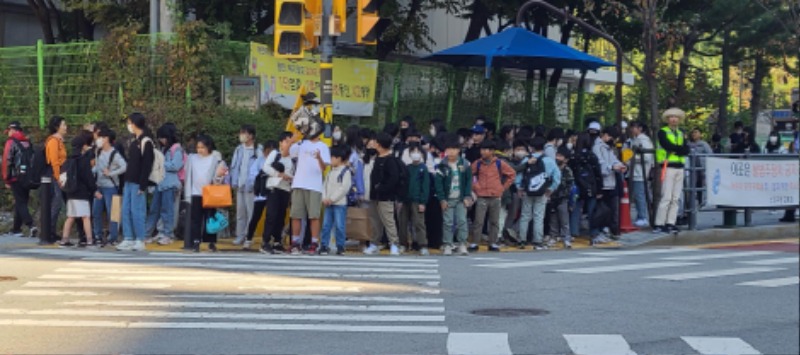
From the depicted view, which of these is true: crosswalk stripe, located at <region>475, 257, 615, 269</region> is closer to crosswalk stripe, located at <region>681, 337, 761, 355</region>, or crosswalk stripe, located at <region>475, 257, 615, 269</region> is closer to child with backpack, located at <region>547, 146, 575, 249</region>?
child with backpack, located at <region>547, 146, 575, 249</region>

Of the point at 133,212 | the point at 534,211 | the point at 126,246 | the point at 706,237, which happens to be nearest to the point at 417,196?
the point at 534,211

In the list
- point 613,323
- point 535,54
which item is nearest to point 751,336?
point 613,323

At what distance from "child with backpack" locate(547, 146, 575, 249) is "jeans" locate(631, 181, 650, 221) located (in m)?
2.32

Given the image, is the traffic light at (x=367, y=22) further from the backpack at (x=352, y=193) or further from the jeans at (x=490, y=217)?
the jeans at (x=490, y=217)

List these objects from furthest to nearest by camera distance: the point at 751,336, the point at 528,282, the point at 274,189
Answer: the point at 274,189
the point at 528,282
the point at 751,336

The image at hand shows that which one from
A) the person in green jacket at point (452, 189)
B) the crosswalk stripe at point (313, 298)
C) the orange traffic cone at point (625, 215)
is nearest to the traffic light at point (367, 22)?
the person in green jacket at point (452, 189)

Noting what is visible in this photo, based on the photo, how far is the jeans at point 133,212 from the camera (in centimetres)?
1667

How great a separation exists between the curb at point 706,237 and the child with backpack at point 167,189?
7.59 m

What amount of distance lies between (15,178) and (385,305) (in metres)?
9.35

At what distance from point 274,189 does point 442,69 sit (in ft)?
28.9

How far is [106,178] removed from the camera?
56.7ft

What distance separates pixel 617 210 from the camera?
65.4 feet

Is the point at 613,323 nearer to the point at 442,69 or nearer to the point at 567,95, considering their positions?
the point at 442,69

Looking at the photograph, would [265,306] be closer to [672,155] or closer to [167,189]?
[167,189]
